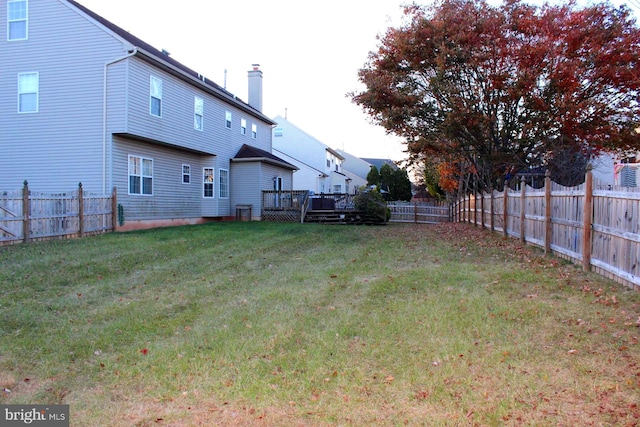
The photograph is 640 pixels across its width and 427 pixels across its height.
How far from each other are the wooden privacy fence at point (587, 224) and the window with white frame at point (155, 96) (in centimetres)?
1192

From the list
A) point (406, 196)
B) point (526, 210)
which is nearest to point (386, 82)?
point (526, 210)

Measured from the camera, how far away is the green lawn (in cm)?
326

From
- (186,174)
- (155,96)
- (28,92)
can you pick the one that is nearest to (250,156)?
(186,174)

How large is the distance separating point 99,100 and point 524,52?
43.1ft

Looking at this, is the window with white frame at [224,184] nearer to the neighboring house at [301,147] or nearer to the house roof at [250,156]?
the house roof at [250,156]

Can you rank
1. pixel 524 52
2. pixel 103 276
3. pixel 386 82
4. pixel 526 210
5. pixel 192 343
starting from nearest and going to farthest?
pixel 192 343
pixel 103 276
pixel 526 210
pixel 524 52
pixel 386 82

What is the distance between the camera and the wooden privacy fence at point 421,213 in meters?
26.5

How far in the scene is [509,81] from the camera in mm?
14328

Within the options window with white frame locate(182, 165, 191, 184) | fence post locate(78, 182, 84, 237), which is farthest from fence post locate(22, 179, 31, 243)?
window with white frame locate(182, 165, 191, 184)

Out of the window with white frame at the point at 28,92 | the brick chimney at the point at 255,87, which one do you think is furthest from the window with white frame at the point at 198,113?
the brick chimney at the point at 255,87

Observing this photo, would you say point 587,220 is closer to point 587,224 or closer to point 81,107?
point 587,224

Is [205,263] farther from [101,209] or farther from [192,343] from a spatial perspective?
[101,209]

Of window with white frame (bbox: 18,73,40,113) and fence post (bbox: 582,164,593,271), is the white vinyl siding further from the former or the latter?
fence post (bbox: 582,164,593,271)

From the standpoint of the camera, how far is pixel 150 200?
1681 cm
